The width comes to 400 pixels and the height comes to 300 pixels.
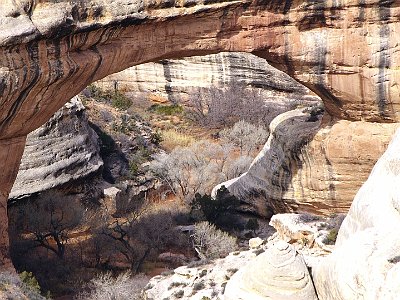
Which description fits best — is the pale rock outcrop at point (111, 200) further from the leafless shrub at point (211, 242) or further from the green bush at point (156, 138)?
the green bush at point (156, 138)

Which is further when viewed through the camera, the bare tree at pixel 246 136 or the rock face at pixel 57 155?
the bare tree at pixel 246 136

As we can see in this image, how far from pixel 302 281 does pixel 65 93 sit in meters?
6.23

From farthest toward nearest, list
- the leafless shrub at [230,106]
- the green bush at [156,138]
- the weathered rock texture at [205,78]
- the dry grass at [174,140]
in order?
1. the leafless shrub at [230,106]
2. the weathered rock texture at [205,78]
3. the dry grass at [174,140]
4. the green bush at [156,138]

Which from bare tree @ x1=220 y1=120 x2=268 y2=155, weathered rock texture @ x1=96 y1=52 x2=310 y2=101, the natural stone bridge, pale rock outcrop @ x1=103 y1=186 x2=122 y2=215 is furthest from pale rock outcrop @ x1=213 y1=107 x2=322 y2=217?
weathered rock texture @ x1=96 y1=52 x2=310 y2=101

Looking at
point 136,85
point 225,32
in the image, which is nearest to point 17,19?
point 225,32

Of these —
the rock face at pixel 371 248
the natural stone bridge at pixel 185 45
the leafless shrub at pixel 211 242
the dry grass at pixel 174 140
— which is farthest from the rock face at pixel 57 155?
the rock face at pixel 371 248

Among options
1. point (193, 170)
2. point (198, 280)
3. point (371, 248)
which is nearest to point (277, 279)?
point (371, 248)

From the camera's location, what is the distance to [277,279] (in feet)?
29.0

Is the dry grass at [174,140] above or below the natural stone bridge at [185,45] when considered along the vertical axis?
below

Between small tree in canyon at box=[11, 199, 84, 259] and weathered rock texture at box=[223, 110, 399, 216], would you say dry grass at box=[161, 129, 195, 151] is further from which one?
small tree in canyon at box=[11, 199, 84, 259]

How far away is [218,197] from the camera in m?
17.5

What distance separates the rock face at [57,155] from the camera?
17.5 metres

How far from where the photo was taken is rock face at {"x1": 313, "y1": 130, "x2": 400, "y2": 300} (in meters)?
6.96

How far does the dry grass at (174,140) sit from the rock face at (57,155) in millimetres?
5755
